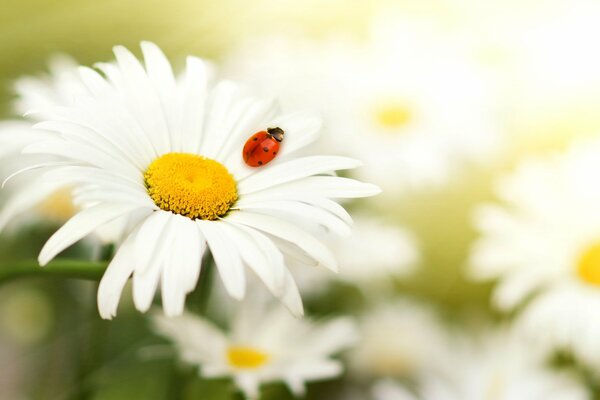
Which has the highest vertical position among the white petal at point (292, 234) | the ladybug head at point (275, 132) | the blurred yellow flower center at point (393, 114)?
the blurred yellow flower center at point (393, 114)

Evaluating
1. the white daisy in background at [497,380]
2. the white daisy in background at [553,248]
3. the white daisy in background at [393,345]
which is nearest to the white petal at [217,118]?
the white daisy in background at [497,380]

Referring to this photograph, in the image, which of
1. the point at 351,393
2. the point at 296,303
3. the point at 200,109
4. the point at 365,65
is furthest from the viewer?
the point at 365,65

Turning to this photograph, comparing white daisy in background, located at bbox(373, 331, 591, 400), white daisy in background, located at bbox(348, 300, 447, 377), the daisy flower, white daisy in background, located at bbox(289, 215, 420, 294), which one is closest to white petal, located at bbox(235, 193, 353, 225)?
the daisy flower

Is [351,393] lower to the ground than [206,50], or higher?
lower

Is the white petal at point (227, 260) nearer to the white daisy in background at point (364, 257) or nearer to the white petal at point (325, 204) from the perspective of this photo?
the white petal at point (325, 204)

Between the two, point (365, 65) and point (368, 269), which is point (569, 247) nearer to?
point (368, 269)

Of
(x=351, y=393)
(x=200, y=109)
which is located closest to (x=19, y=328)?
(x=351, y=393)

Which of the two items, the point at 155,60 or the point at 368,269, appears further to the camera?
the point at 368,269

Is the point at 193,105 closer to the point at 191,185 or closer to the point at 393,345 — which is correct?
the point at 191,185

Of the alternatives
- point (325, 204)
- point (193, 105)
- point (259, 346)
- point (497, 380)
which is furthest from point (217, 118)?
point (497, 380)
